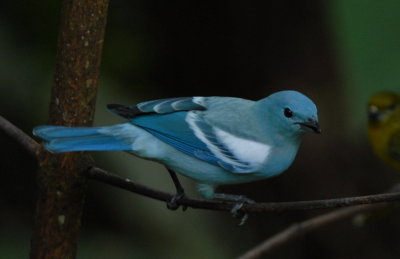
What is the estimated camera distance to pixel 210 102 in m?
2.57

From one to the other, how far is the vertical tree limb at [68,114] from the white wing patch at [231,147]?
0.42 m

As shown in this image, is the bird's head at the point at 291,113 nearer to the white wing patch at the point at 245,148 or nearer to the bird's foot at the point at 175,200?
the white wing patch at the point at 245,148

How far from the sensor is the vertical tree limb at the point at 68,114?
224 cm

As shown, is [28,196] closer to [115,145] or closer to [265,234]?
[265,234]

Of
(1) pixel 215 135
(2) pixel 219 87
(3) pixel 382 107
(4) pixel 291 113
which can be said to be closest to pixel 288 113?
(4) pixel 291 113

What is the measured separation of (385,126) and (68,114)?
222 cm

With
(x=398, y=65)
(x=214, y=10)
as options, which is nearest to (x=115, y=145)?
(x=398, y=65)

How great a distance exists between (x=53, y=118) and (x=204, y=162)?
0.55 m

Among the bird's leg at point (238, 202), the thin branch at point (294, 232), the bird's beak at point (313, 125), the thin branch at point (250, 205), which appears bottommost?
the thin branch at point (294, 232)

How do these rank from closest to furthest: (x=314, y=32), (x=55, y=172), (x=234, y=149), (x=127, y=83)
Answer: (x=55, y=172) → (x=234, y=149) → (x=127, y=83) → (x=314, y=32)

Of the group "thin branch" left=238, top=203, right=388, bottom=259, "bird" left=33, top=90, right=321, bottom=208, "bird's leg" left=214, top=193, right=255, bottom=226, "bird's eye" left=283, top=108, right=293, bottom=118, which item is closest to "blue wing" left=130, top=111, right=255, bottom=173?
"bird" left=33, top=90, right=321, bottom=208

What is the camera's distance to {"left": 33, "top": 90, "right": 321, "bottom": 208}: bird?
93.6 inches

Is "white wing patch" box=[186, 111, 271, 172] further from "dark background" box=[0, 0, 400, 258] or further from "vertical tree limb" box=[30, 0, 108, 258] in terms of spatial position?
"dark background" box=[0, 0, 400, 258]

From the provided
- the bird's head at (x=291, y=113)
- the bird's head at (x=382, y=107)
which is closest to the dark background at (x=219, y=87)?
the bird's head at (x=382, y=107)
